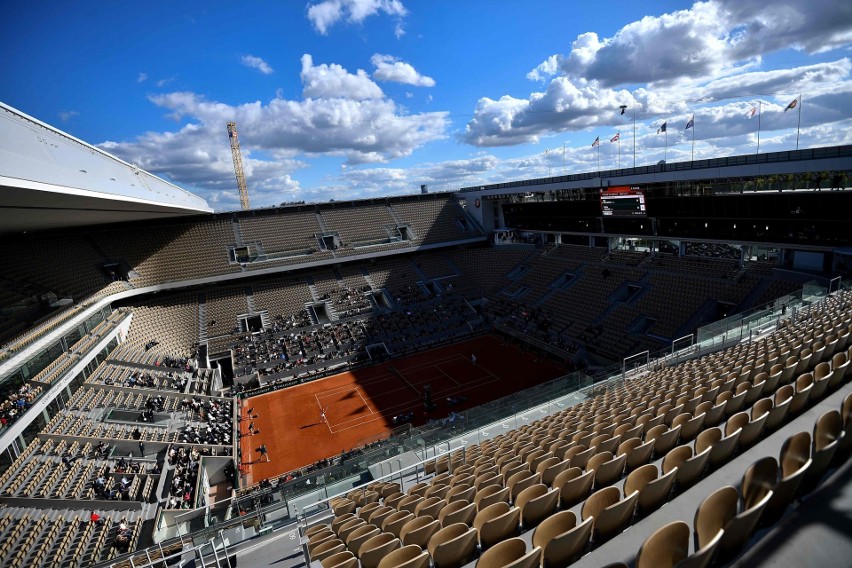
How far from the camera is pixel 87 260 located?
35531mm

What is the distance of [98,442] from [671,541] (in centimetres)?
2394

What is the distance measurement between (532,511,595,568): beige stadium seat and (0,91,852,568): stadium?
0.04 m

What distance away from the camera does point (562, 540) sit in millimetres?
4211

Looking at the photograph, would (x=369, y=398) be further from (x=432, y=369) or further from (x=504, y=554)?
(x=504, y=554)

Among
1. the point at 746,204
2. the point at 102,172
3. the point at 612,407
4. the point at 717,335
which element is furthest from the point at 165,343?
the point at 746,204

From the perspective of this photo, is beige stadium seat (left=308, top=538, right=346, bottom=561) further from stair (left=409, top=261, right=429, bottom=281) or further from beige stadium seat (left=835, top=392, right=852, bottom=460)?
stair (left=409, top=261, right=429, bottom=281)

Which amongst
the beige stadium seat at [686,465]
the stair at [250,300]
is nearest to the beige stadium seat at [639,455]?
the beige stadium seat at [686,465]

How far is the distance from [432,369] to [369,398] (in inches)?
229

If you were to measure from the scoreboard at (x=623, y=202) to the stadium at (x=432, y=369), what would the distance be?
0.21m

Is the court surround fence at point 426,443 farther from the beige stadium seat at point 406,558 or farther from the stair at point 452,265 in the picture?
the stair at point 452,265

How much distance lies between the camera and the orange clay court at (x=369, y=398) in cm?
2541

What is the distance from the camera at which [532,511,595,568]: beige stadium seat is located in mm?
4234

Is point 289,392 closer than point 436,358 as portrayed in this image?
Yes

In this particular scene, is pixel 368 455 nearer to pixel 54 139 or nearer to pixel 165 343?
pixel 54 139
